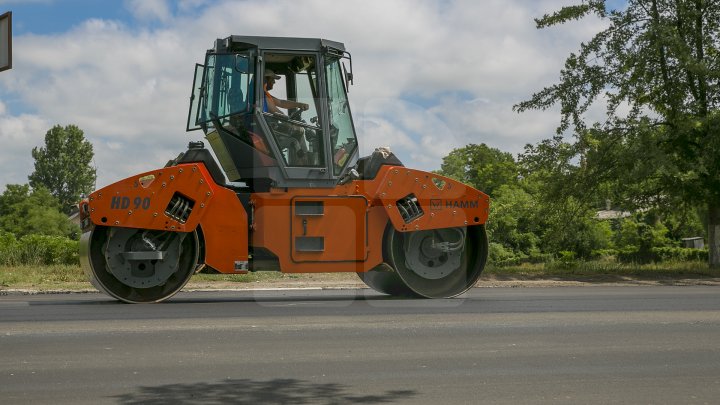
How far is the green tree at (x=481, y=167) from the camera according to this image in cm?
7925

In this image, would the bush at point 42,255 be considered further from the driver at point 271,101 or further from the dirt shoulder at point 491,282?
the driver at point 271,101

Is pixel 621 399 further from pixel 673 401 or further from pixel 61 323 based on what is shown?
pixel 61 323

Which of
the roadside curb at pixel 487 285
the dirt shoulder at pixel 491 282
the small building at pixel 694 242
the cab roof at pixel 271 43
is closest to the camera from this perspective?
the cab roof at pixel 271 43

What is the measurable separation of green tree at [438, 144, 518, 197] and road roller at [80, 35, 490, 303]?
58589mm

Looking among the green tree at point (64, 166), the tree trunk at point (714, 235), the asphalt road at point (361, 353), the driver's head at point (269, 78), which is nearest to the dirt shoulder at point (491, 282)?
the tree trunk at point (714, 235)

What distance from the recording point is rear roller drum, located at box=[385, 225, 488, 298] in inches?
604

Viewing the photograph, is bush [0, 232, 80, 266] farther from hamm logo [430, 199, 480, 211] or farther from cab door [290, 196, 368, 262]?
hamm logo [430, 199, 480, 211]

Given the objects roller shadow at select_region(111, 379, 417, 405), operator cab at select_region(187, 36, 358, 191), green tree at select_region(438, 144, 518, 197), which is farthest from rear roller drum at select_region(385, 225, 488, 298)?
green tree at select_region(438, 144, 518, 197)

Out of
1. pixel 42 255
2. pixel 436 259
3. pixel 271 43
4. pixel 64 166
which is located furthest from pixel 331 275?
pixel 64 166

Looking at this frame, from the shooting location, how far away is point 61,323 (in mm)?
11344

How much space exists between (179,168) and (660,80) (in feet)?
53.8

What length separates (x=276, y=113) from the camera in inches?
590

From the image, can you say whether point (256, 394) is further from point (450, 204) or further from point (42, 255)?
point (42, 255)

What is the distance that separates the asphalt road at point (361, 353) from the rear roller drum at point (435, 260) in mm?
964
